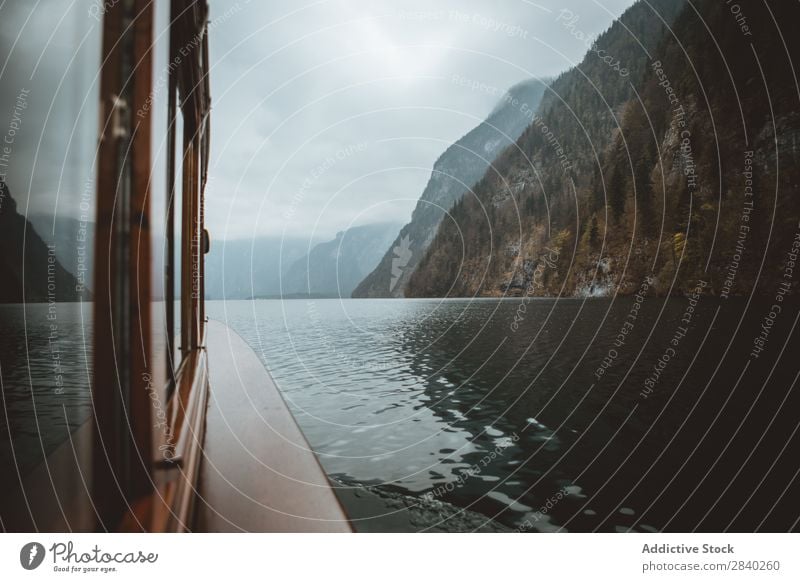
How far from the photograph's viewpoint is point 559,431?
178 inches

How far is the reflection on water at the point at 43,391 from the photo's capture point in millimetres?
946

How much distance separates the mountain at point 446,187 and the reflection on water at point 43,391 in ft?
163

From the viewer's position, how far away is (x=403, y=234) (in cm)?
7194

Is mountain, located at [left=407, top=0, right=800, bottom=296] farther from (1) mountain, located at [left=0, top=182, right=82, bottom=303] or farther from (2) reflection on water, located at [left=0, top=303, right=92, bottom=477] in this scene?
(1) mountain, located at [left=0, top=182, right=82, bottom=303]

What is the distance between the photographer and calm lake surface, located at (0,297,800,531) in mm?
2785

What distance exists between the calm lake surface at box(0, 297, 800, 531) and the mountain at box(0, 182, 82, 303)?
0.07 metres

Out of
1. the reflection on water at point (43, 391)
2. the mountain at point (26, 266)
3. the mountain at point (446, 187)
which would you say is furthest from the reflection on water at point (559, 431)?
the mountain at point (446, 187)

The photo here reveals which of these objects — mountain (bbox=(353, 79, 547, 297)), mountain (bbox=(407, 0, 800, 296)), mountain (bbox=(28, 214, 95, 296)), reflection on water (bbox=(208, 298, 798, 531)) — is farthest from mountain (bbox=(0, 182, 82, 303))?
mountain (bbox=(353, 79, 547, 297))

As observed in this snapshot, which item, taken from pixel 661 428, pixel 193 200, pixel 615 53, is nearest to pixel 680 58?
pixel 615 53

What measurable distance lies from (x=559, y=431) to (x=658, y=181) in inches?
1492

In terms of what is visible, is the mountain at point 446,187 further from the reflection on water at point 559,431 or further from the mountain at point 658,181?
the reflection on water at point 559,431

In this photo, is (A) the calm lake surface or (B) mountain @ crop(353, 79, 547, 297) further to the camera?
(B) mountain @ crop(353, 79, 547, 297)

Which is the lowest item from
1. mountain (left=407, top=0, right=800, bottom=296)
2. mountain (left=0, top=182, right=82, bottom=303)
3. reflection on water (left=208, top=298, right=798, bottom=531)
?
reflection on water (left=208, top=298, right=798, bottom=531)
